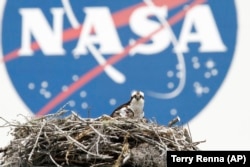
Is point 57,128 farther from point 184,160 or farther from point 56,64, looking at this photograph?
point 56,64

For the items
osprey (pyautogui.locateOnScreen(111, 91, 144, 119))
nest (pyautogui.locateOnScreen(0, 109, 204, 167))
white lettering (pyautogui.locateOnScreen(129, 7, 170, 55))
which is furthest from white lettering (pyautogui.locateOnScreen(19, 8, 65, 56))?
nest (pyautogui.locateOnScreen(0, 109, 204, 167))

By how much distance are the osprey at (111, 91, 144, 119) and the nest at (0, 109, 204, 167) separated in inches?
32.0

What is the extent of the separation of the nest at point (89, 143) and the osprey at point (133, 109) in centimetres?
81

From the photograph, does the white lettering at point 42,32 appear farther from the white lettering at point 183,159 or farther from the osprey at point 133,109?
the white lettering at point 183,159

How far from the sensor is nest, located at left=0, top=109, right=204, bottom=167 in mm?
8453

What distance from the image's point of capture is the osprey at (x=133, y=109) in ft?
31.4

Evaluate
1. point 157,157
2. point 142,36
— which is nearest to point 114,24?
point 142,36

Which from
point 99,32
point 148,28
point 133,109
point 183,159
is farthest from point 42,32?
point 183,159

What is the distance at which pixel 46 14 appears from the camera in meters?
12.4

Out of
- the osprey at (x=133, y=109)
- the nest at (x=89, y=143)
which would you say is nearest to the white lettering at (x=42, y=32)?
the osprey at (x=133, y=109)

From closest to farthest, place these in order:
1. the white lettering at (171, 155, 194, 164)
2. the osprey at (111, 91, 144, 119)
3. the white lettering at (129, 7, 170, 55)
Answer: the white lettering at (171, 155, 194, 164), the osprey at (111, 91, 144, 119), the white lettering at (129, 7, 170, 55)

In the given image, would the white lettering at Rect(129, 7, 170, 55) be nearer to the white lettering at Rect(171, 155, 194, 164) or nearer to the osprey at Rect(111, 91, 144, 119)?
the osprey at Rect(111, 91, 144, 119)

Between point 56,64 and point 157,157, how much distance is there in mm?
3818

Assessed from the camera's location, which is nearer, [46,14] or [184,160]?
[184,160]
